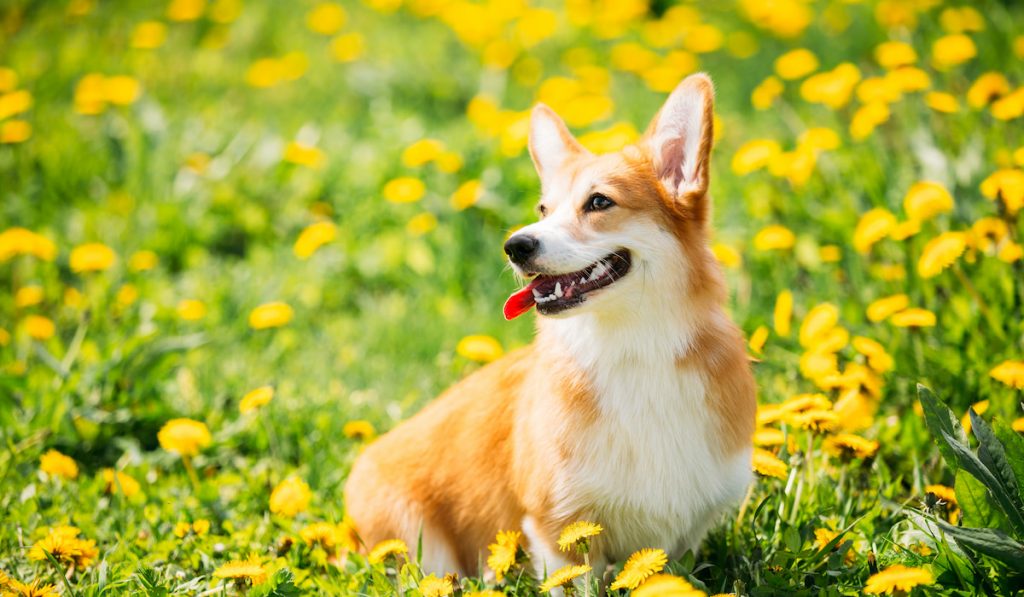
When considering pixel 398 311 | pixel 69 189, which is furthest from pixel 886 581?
pixel 69 189

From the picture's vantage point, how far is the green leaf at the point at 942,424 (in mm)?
2229

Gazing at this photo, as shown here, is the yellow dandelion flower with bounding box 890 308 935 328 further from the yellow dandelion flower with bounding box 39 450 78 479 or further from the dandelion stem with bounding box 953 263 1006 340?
the yellow dandelion flower with bounding box 39 450 78 479

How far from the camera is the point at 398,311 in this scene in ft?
14.5

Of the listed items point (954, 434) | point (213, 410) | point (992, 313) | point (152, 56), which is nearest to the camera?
point (954, 434)

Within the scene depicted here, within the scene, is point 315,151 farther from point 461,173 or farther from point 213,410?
point 213,410

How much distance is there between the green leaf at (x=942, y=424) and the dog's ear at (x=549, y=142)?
1186mm

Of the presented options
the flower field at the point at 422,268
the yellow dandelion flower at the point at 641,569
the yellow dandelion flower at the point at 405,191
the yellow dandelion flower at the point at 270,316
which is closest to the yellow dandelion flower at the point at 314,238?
the flower field at the point at 422,268

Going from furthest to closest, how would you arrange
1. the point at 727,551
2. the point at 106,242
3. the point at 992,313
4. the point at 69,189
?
the point at 69,189
the point at 106,242
the point at 992,313
the point at 727,551

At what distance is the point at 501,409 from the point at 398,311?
1.85 meters

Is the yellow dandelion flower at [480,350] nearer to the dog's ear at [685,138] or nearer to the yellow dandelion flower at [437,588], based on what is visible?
the dog's ear at [685,138]

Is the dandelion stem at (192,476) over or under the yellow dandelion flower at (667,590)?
under

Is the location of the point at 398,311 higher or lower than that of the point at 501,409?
lower

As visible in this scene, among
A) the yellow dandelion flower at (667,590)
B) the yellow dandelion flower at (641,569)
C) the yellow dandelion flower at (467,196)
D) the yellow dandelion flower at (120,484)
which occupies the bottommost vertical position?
the yellow dandelion flower at (120,484)

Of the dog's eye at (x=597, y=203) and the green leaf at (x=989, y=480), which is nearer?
the green leaf at (x=989, y=480)
